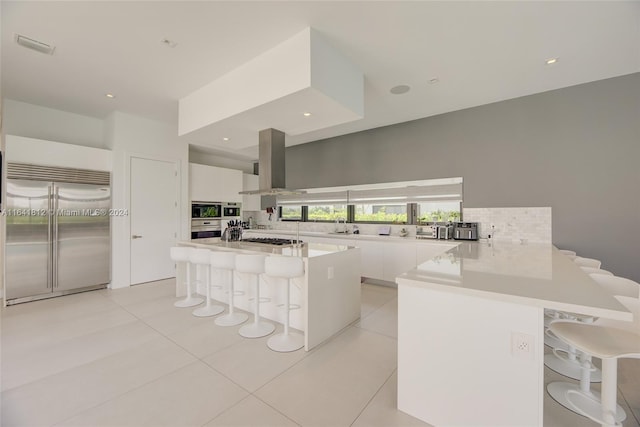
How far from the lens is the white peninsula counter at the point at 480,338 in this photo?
4.25ft

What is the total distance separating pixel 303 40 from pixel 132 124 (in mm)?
3847

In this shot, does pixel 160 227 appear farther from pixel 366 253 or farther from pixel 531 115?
pixel 531 115

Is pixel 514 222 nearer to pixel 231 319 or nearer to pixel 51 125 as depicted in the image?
pixel 231 319

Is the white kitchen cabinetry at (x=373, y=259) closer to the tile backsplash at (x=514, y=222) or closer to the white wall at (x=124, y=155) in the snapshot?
the tile backsplash at (x=514, y=222)

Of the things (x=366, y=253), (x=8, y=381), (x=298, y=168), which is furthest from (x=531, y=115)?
(x=8, y=381)

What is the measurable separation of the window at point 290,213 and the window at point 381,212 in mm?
1613

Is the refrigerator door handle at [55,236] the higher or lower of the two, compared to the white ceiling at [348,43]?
lower

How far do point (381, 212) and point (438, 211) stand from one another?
1068mm

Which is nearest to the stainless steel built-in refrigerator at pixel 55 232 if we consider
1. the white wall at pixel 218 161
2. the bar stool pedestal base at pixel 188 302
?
the bar stool pedestal base at pixel 188 302

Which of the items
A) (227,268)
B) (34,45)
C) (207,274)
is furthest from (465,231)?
(34,45)

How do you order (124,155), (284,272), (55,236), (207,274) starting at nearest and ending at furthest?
(284,272) < (207,274) < (55,236) < (124,155)

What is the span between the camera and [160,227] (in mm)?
4918

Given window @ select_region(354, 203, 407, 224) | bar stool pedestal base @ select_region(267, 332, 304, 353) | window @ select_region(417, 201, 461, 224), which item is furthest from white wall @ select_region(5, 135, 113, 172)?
window @ select_region(417, 201, 461, 224)

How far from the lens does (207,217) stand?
5816mm
